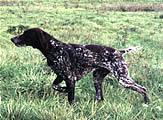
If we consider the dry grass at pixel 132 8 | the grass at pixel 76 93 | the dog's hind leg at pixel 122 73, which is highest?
the dry grass at pixel 132 8

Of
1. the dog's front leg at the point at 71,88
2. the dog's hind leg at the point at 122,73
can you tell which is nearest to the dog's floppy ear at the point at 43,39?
the dog's front leg at the point at 71,88

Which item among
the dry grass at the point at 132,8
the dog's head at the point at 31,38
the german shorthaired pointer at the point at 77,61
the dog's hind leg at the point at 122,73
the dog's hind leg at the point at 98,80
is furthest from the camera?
the dry grass at the point at 132,8

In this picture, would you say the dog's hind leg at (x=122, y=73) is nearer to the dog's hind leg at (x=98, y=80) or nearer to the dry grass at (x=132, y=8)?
the dog's hind leg at (x=98, y=80)

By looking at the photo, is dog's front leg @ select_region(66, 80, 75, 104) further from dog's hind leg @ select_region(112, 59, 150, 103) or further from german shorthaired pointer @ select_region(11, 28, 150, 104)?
dog's hind leg @ select_region(112, 59, 150, 103)

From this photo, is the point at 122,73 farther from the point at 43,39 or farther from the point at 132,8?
the point at 132,8

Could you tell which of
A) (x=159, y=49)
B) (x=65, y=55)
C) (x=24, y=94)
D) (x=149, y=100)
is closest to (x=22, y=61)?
(x=24, y=94)

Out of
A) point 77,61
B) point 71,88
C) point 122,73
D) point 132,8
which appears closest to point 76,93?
point 71,88

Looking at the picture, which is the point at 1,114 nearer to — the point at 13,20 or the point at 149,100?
the point at 149,100

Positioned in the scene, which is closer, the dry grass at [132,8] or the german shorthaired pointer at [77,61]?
the german shorthaired pointer at [77,61]

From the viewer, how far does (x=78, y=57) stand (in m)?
3.96

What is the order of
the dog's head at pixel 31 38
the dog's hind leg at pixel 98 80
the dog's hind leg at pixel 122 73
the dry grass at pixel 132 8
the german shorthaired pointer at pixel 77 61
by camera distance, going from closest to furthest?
the dog's head at pixel 31 38
the german shorthaired pointer at pixel 77 61
the dog's hind leg at pixel 122 73
the dog's hind leg at pixel 98 80
the dry grass at pixel 132 8

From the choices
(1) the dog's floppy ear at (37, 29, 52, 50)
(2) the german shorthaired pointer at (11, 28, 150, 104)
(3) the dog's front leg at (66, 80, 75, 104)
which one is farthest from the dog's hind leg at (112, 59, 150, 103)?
(1) the dog's floppy ear at (37, 29, 52, 50)

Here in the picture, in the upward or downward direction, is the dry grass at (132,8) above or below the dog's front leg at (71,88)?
above

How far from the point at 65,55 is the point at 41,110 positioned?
103cm
